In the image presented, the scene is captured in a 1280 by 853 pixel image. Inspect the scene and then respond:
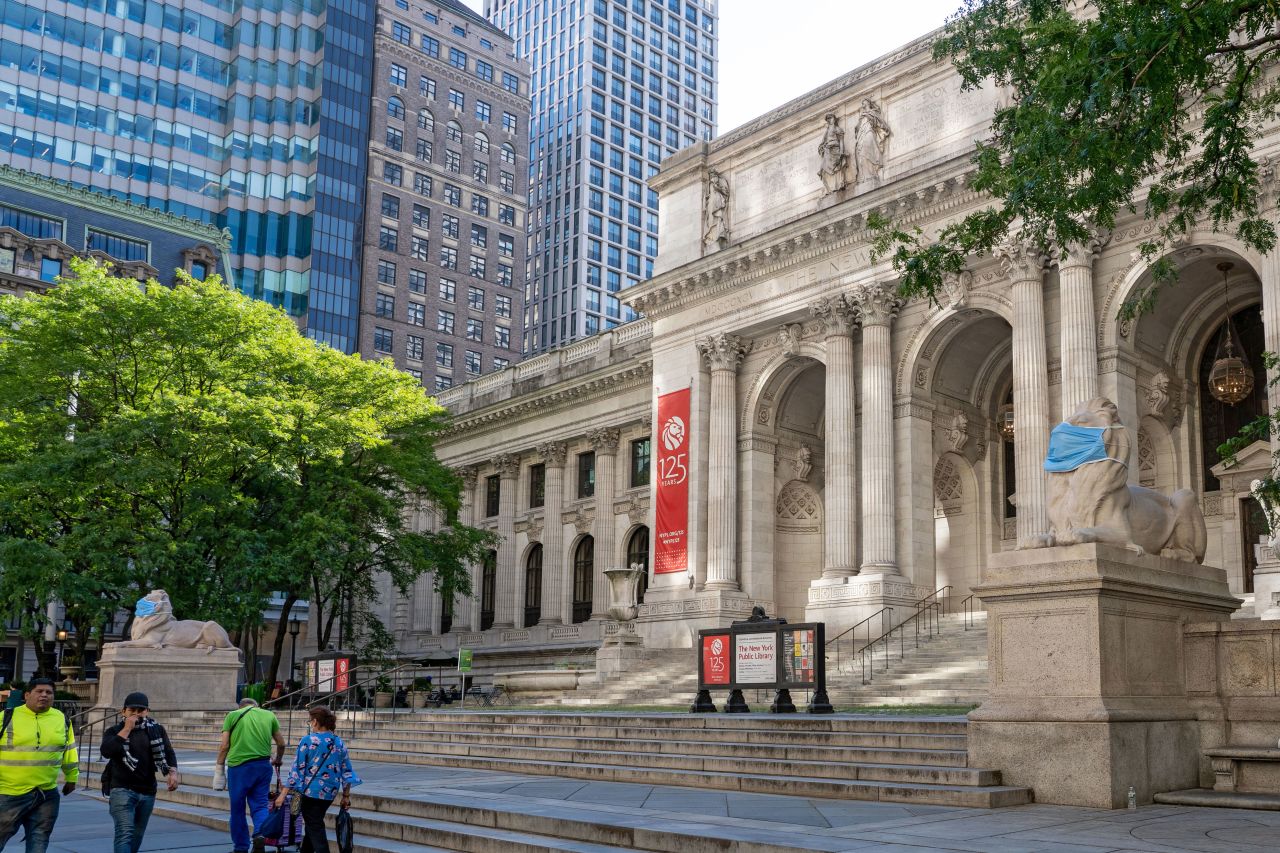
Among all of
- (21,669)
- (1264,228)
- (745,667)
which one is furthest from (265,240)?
(1264,228)

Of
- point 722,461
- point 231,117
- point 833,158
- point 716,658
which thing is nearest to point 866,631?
point 722,461

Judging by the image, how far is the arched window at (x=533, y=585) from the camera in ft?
177

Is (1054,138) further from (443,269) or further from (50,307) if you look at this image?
(443,269)

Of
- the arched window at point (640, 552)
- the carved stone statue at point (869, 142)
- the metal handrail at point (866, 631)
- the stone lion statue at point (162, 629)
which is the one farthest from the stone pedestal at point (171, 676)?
the carved stone statue at point (869, 142)

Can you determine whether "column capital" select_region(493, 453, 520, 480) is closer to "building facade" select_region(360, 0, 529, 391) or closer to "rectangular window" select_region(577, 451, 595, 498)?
"rectangular window" select_region(577, 451, 595, 498)

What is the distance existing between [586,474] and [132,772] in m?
41.7

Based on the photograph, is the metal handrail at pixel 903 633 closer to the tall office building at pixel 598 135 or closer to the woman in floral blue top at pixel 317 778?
the woman in floral blue top at pixel 317 778

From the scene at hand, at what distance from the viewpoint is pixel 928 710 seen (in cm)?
2322

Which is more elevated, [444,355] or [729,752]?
[444,355]

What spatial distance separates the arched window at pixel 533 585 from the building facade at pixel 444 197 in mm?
43301

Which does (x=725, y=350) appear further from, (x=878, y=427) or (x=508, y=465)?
(x=508, y=465)

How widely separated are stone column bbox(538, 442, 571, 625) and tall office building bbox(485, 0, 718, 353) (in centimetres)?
7446

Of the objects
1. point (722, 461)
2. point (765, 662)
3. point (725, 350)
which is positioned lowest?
point (765, 662)

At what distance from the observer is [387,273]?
319ft
